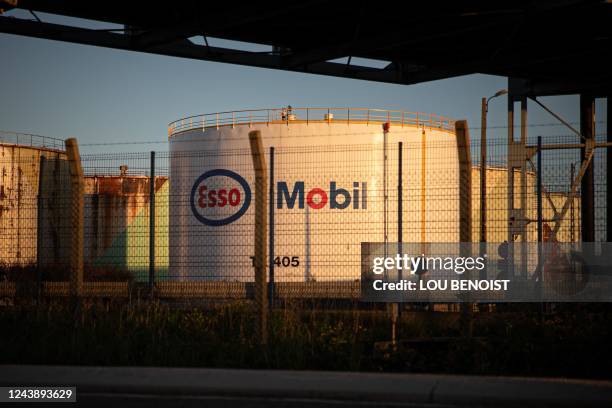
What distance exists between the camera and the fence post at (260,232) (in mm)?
9953

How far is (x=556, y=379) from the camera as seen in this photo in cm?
795

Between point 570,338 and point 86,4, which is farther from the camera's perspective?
point 86,4

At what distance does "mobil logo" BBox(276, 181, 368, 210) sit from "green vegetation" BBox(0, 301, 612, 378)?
954cm

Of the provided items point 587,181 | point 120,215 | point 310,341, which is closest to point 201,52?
point 310,341

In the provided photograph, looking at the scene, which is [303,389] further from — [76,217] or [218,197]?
[218,197]

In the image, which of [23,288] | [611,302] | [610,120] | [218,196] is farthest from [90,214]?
[611,302]

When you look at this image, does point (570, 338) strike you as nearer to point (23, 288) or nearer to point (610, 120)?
point (23, 288)

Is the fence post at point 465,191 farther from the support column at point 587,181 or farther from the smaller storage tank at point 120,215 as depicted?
the smaller storage tank at point 120,215

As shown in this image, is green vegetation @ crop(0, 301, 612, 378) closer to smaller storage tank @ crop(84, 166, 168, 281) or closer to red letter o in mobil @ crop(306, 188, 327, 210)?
red letter o in mobil @ crop(306, 188, 327, 210)

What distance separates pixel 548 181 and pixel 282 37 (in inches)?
253

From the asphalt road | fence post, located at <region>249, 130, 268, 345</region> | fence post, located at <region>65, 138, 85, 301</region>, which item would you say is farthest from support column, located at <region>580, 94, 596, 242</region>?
fence post, located at <region>65, 138, 85, 301</region>

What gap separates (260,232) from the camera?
402 inches

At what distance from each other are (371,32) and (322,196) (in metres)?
6.91

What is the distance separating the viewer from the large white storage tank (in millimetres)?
21297
